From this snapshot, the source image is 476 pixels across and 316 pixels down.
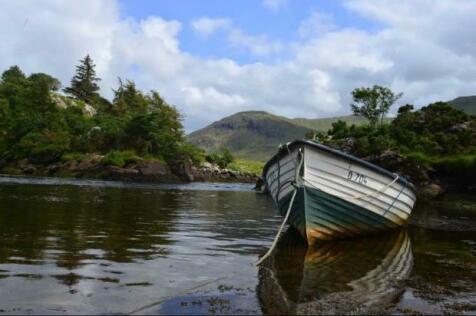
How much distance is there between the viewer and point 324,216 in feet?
50.3

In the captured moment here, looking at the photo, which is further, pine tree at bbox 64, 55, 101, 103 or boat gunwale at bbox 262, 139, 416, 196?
pine tree at bbox 64, 55, 101, 103

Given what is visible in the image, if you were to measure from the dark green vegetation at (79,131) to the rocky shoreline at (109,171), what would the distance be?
5.48ft

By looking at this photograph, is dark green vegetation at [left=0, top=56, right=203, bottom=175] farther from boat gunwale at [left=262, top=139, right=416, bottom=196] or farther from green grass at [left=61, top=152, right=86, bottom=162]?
boat gunwale at [left=262, top=139, right=416, bottom=196]

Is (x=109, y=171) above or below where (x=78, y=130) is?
below

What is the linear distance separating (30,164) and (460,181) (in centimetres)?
6540

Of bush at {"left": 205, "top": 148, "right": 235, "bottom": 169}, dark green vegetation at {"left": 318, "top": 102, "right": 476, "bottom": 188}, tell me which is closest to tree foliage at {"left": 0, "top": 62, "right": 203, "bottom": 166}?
bush at {"left": 205, "top": 148, "right": 235, "bottom": 169}

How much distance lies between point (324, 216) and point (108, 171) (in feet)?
194

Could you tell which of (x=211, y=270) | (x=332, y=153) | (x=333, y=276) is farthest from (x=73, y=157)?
(x=333, y=276)

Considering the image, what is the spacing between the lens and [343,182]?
1553 cm

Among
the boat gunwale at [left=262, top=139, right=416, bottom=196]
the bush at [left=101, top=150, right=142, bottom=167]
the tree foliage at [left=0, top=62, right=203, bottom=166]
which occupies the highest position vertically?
the tree foliage at [left=0, top=62, right=203, bottom=166]

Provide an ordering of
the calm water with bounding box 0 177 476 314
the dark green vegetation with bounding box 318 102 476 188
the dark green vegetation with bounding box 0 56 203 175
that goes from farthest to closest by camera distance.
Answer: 1. the dark green vegetation with bounding box 0 56 203 175
2. the dark green vegetation with bounding box 318 102 476 188
3. the calm water with bounding box 0 177 476 314

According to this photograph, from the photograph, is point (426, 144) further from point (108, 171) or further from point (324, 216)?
point (108, 171)

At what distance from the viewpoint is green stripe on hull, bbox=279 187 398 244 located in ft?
48.9

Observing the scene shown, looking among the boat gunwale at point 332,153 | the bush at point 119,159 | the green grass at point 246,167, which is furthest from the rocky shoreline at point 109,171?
the boat gunwale at point 332,153
